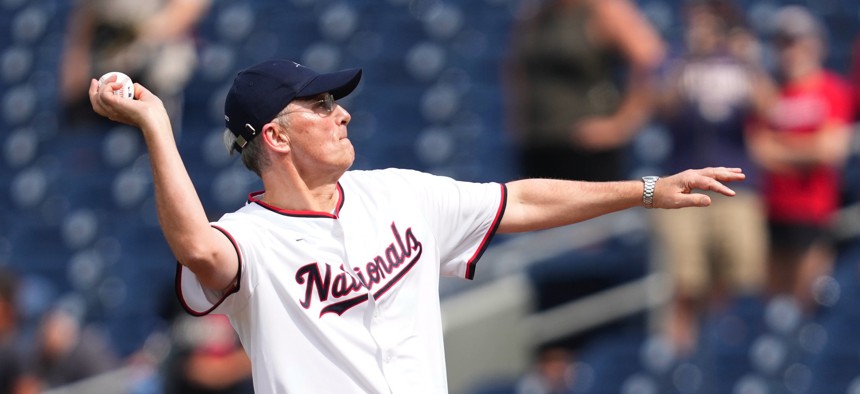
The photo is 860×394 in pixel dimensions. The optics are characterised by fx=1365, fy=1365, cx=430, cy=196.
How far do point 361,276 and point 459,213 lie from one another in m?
0.41

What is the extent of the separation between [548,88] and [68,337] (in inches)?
111

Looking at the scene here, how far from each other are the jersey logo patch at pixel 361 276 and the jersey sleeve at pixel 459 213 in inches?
5.3

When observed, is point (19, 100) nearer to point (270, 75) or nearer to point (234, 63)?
point (234, 63)

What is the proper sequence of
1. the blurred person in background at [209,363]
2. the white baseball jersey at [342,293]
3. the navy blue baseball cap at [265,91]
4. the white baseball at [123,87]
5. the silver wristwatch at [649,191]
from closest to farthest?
the white baseball at [123,87]
the white baseball jersey at [342,293]
the navy blue baseball cap at [265,91]
the silver wristwatch at [649,191]
the blurred person in background at [209,363]

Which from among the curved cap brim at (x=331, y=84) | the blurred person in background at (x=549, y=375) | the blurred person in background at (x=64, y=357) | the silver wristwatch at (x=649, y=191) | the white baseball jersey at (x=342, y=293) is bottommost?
the blurred person in background at (x=64, y=357)

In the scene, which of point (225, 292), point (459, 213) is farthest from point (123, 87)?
point (459, 213)

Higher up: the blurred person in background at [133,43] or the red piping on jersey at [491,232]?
the red piping on jersey at [491,232]

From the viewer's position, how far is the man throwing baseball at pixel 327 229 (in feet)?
9.95

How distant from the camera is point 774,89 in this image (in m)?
7.29

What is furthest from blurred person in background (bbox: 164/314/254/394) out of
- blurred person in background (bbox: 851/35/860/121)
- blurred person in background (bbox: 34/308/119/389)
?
blurred person in background (bbox: 851/35/860/121)

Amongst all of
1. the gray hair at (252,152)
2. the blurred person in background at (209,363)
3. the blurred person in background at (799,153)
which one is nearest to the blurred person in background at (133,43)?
the blurred person in background at (209,363)

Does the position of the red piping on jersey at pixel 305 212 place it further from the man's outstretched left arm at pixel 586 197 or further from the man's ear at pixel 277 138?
the man's outstretched left arm at pixel 586 197

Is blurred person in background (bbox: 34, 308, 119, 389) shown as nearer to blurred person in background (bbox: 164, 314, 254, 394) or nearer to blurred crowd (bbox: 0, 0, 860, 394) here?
blurred crowd (bbox: 0, 0, 860, 394)

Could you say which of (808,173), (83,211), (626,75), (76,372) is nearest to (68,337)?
(76,372)
